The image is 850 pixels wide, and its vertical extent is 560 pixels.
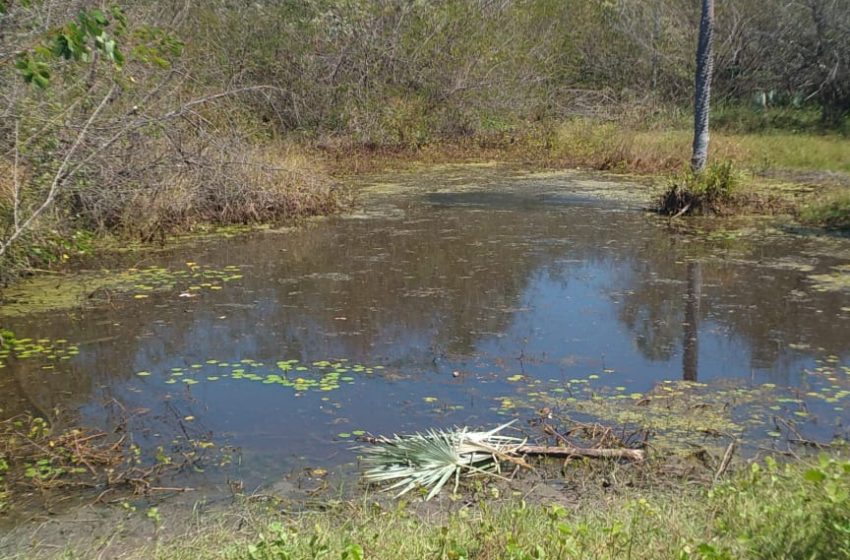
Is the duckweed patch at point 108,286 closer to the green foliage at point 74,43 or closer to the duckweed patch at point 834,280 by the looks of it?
the green foliage at point 74,43

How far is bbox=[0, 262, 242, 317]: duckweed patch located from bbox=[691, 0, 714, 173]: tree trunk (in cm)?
705

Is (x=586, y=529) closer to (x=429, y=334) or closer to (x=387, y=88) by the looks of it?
(x=429, y=334)

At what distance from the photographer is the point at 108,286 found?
30.0ft

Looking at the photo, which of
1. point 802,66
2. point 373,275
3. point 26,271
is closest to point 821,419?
point 373,275

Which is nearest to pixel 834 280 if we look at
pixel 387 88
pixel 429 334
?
pixel 429 334

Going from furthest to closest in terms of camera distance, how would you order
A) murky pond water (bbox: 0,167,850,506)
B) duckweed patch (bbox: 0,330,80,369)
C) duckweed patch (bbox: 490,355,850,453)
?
1. duckweed patch (bbox: 0,330,80,369)
2. murky pond water (bbox: 0,167,850,506)
3. duckweed patch (bbox: 490,355,850,453)

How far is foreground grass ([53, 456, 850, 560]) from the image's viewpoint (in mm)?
3361

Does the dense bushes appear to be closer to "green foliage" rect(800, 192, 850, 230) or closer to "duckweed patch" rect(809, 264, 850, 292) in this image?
"green foliage" rect(800, 192, 850, 230)

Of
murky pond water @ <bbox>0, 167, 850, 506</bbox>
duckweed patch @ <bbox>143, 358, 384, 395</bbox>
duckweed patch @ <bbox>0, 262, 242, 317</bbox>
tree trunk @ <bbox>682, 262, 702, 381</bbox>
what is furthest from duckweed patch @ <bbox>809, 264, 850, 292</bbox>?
duckweed patch @ <bbox>0, 262, 242, 317</bbox>

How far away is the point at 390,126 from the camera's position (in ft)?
65.4

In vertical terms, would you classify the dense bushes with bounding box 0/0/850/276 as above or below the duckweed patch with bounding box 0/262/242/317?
above

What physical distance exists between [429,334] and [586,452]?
9.37 ft

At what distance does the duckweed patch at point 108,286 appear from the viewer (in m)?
8.50

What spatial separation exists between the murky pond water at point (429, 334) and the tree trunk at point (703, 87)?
163 centimetres
